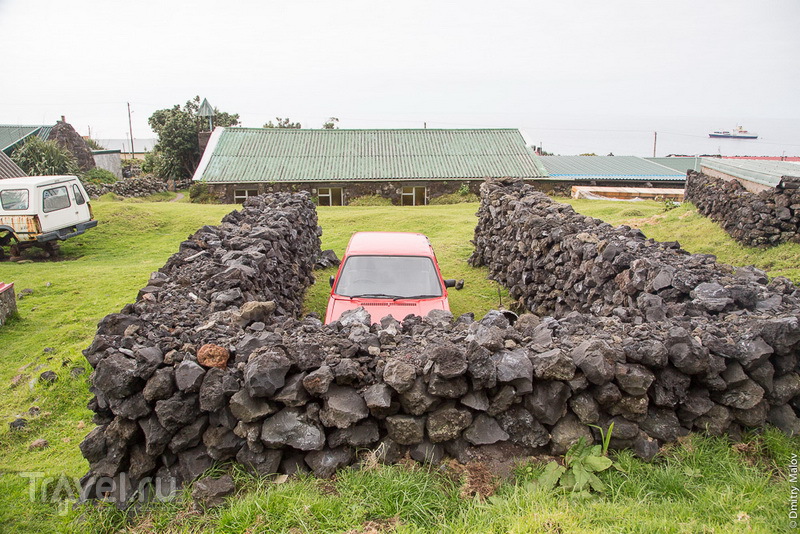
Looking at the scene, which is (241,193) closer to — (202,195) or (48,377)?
(202,195)

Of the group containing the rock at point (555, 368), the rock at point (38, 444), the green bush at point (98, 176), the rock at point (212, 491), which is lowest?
the rock at point (38, 444)

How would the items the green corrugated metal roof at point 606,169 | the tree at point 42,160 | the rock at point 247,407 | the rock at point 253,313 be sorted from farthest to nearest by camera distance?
the tree at point 42,160 < the green corrugated metal roof at point 606,169 < the rock at point 253,313 < the rock at point 247,407

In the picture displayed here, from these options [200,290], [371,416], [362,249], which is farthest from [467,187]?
[371,416]

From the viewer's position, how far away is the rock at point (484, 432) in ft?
14.6

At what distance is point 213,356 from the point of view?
456cm

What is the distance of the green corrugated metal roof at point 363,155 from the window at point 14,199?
42.1 ft

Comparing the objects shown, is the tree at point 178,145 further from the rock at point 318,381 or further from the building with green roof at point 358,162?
the rock at point 318,381

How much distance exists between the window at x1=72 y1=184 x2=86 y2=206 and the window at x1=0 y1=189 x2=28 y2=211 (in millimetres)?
1689

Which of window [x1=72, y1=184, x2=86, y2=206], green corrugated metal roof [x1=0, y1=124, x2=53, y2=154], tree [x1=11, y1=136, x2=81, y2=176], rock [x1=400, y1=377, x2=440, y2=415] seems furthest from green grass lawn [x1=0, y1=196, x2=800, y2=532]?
green corrugated metal roof [x1=0, y1=124, x2=53, y2=154]

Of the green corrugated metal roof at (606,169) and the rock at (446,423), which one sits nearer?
the rock at (446,423)

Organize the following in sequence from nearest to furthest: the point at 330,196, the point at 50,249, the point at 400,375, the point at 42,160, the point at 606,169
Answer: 1. the point at 400,375
2. the point at 50,249
3. the point at 330,196
4. the point at 42,160
5. the point at 606,169

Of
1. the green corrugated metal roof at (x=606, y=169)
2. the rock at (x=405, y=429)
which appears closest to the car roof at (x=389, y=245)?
the rock at (x=405, y=429)

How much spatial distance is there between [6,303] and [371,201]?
20.8 m

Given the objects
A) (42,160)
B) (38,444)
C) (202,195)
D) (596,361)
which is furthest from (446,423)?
(42,160)
